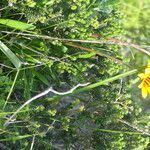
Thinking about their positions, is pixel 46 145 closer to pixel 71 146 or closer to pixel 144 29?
pixel 71 146

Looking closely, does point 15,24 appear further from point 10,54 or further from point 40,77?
point 40,77

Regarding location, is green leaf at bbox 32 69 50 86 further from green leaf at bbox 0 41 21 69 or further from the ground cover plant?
green leaf at bbox 0 41 21 69

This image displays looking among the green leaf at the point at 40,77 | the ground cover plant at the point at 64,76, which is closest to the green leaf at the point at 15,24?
the ground cover plant at the point at 64,76

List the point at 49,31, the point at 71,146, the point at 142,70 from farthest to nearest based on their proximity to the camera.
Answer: the point at 71,146 → the point at 49,31 → the point at 142,70

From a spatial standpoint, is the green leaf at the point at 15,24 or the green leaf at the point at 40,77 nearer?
the green leaf at the point at 15,24

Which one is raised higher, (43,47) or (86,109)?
(43,47)

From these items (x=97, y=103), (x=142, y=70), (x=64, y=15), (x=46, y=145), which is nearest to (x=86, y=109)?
(x=97, y=103)

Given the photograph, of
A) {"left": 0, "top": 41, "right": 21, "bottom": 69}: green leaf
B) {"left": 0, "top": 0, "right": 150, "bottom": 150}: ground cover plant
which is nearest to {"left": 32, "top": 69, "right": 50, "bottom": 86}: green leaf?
{"left": 0, "top": 0, "right": 150, "bottom": 150}: ground cover plant

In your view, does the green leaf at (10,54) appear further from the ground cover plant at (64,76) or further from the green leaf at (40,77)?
the green leaf at (40,77)
